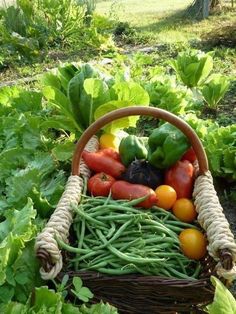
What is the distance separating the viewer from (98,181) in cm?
294

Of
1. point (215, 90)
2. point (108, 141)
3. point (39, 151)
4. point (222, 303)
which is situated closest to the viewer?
point (222, 303)

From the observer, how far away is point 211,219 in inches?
98.5

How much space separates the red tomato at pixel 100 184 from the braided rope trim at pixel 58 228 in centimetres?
6

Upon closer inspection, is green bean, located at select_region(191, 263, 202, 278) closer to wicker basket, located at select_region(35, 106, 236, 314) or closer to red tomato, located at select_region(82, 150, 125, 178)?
wicker basket, located at select_region(35, 106, 236, 314)

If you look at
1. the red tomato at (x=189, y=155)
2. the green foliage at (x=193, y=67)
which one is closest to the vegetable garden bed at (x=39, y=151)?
the red tomato at (x=189, y=155)

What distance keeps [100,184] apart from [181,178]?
1.45 feet

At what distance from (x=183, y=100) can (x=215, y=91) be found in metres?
0.61

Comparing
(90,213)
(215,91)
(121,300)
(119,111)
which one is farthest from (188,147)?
(215,91)

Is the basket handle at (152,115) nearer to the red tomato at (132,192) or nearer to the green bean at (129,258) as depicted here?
the red tomato at (132,192)

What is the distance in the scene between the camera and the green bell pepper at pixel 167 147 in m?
2.94

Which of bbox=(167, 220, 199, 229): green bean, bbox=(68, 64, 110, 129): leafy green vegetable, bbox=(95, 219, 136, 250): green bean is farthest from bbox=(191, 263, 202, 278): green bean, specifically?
bbox=(68, 64, 110, 129): leafy green vegetable

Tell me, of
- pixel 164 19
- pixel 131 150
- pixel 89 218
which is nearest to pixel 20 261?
pixel 89 218

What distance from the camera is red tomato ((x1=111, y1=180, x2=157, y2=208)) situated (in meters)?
2.76

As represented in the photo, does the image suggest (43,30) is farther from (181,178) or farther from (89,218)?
(89,218)
